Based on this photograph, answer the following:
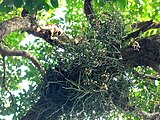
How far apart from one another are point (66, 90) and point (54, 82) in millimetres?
98

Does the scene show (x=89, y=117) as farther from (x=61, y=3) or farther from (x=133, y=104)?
(x=61, y=3)

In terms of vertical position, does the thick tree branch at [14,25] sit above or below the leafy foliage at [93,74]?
above

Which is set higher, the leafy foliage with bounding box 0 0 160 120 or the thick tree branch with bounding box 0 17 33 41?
the thick tree branch with bounding box 0 17 33 41

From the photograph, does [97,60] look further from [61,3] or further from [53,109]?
[61,3]

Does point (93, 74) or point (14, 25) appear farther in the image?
point (14, 25)

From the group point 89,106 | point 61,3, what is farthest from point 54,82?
point 61,3

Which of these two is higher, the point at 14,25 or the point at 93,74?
the point at 14,25

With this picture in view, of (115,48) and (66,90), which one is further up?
(115,48)

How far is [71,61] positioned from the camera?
2012mm

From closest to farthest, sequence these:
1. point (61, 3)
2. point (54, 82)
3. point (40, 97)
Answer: point (54, 82) < point (40, 97) < point (61, 3)

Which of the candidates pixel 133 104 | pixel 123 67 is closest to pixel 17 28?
pixel 123 67

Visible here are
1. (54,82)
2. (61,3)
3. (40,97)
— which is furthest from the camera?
(61,3)

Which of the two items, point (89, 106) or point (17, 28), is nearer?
point (89, 106)

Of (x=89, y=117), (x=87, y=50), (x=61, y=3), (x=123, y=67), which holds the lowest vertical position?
(x=89, y=117)
